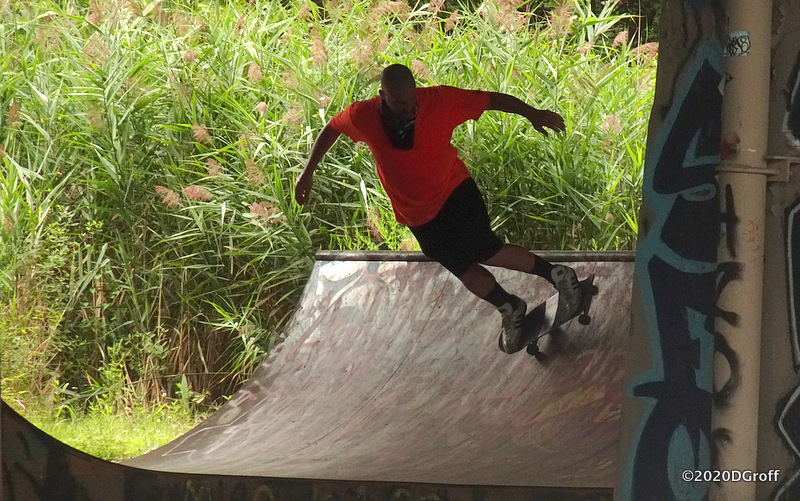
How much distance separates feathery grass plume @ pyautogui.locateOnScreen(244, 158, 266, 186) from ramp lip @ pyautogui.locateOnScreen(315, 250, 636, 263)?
1.08m

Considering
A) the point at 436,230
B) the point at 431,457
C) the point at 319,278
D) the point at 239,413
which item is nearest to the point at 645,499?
the point at 431,457

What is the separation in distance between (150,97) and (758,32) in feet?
20.2

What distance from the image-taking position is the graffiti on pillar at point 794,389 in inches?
98.0

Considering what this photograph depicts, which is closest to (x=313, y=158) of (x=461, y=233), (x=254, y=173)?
(x=461, y=233)

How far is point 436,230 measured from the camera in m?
5.17

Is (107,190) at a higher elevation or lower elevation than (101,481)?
higher

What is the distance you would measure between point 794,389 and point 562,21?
5.62 meters

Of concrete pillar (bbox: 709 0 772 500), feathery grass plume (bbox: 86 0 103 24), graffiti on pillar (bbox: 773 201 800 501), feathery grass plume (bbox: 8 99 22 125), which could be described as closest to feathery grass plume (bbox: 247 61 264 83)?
feathery grass plume (bbox: 86 0 103 24)

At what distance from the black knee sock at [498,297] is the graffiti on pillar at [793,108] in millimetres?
2824

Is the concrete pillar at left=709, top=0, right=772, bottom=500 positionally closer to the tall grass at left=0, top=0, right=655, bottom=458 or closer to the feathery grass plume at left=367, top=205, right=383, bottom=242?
the tall grass at left=0, top=0, right=655, bottom=458

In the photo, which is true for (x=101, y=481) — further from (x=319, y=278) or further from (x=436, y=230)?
(x=319, y=278)

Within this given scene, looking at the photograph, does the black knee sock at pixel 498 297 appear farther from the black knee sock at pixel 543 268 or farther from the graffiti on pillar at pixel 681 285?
the graffiti on pillar at pixel 681 285

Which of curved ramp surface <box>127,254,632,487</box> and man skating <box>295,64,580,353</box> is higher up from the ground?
man skating <box>295,64,580,353</box>

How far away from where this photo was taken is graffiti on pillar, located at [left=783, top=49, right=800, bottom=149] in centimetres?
250
